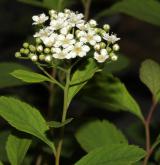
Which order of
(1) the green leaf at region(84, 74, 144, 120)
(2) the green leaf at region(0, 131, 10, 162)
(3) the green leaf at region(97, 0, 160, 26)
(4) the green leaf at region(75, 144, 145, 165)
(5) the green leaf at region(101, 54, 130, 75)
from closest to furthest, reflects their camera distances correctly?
(4) the green leaf at region(75, 144, 145, 165) → (1) the green leaf at region(84, 74, 144, 120) → (2) the green leaf at region(0, 131, 10, 162) → (3) the green leaf at region(97, 0, 160, 26) → (5) the green leaf at region(101, 54, 130, 75)

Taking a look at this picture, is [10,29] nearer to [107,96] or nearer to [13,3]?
[13,3]

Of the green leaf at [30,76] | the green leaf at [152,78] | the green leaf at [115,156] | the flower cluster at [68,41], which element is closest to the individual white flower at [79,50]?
the flower cluster at [68,41]

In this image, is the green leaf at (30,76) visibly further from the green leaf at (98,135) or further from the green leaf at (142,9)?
the green leaf at (142,9)

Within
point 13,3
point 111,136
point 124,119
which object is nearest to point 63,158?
point 111,136

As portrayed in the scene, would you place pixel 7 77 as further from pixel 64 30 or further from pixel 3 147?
pixel 64 30

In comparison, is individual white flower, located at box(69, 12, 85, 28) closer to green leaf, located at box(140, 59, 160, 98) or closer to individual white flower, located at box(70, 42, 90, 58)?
individual white flower, located at box(70, 42, 90, 58)

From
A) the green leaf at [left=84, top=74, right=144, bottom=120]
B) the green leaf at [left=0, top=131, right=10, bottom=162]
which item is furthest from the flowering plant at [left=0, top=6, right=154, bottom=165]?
the green leaf at [left=0, top=131, right=10, bottom=162]

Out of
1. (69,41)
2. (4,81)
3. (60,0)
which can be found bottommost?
(4,81)
